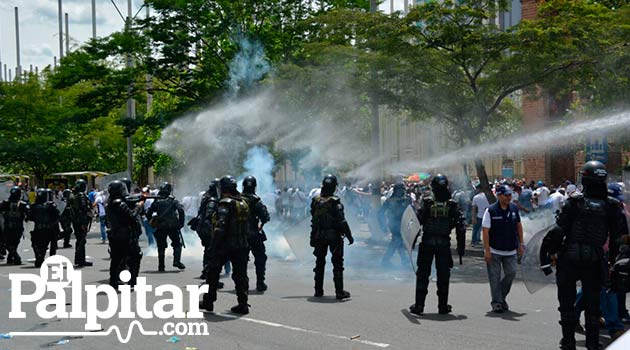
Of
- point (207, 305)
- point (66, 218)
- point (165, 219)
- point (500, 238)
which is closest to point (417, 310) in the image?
point (500, 238)

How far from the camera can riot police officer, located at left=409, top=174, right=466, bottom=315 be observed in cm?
884

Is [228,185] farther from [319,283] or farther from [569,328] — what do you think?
[569,328]

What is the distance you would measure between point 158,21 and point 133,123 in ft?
12.7

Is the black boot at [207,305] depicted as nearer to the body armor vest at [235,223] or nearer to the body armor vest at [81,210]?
the body armor vest at [235,223]

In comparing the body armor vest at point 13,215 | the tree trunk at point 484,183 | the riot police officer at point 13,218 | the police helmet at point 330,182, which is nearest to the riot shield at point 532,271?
the police helmet at point 330,182

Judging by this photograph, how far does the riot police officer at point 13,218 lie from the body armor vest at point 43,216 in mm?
909

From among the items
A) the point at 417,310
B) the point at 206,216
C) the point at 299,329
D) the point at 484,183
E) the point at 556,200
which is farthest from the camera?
the point at 556,200

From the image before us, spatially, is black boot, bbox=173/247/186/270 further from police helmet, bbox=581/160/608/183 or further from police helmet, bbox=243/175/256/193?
police helmet, bbox=581/160/608/183

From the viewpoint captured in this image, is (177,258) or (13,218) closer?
(177,258)

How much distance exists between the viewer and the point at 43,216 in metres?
14.5

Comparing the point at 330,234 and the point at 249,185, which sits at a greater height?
the point at 249,185

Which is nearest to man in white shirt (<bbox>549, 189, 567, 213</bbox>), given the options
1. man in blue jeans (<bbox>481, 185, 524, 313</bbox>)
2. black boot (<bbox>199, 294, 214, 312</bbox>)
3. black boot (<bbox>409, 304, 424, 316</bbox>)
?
man in blue jeans (<bbox>481, 185, 524, 313</bbox>)

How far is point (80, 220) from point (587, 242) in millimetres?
11104

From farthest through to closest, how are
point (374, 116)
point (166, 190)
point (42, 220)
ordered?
point (374, 116), point (42, 220), point (166, 190)
